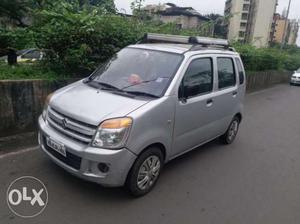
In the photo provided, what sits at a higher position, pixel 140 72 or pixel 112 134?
pixel 140 72

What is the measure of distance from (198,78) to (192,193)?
5.14 ft

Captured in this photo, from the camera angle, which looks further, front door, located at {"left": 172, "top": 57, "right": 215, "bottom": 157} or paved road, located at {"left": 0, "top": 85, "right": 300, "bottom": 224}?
Result: front door, located at {"left": 172, "top": 57, "right": 215, "bottom": 157}

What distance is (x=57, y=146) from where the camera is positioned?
306cm

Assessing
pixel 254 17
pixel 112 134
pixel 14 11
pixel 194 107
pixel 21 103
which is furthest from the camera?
pixel 254 17

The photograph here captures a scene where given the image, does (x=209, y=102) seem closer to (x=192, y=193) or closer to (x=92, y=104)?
(x=192, y=193)

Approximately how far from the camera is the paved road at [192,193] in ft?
9.58

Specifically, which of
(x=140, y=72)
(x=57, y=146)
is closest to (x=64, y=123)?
(x=57, y=146)

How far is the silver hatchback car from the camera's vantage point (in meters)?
2.84

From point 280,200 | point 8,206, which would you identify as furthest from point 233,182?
point 8,206

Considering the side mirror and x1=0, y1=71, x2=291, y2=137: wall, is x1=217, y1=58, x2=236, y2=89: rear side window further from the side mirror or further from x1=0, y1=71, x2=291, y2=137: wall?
x1=0, y1=71, x2=291, y2=137: wall

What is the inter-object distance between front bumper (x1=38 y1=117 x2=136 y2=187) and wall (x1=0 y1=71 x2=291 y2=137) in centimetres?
173

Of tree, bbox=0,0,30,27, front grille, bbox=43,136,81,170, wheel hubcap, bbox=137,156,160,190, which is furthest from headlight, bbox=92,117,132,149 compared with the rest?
tree, bbox=0,0,30,27
